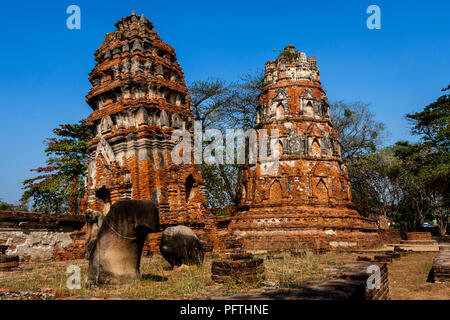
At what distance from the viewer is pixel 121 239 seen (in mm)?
6012

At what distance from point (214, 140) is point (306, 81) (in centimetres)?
727

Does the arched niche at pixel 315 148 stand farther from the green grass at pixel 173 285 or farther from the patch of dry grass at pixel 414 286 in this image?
the green grass at pixel 173 285

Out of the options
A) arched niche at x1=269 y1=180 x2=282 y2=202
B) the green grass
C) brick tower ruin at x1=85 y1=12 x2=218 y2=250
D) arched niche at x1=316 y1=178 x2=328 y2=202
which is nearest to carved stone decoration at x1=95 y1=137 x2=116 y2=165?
brick tower ruin at x1=85 y1=12 x2=218 y2=250

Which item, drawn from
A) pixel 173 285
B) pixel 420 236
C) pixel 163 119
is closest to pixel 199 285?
pixel 173 285

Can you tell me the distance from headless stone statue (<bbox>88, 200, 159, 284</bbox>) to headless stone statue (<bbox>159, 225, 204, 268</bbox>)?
215cm

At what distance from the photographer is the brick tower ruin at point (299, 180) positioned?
16.6m

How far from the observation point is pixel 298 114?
18.7 m

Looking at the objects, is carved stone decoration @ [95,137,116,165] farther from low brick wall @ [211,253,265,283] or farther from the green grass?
low brick wall @ [211,253,265,283]

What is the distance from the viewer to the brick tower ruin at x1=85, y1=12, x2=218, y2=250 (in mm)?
13312

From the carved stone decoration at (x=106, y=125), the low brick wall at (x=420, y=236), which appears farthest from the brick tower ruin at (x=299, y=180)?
the carved stone decoration at (x=106, y=125)

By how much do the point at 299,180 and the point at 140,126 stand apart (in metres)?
7.96

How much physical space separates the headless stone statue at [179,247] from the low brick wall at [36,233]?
19.2ft

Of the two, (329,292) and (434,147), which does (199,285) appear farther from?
(434,147)

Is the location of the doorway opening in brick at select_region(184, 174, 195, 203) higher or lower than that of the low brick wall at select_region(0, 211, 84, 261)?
higher
